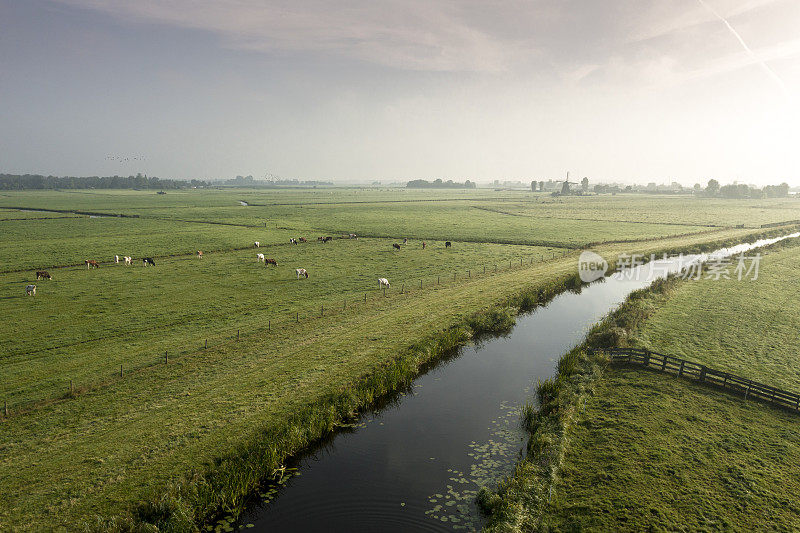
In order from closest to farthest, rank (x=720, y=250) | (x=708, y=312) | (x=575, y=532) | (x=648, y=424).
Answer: (x=575, y=532) → (x=648, y=424) → (x=708, y=312) → (x=720, y=250)

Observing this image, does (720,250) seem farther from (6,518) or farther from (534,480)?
(6,518)

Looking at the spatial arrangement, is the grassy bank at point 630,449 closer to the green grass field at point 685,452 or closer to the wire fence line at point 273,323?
the green grass field at point 685,452

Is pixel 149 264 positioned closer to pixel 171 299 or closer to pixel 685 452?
pixel 171 299

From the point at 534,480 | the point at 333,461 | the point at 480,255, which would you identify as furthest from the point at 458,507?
the point at 480,255

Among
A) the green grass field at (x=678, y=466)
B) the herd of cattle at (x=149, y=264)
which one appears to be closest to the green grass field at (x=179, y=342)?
the herd of cattle at (x=149, y=264)

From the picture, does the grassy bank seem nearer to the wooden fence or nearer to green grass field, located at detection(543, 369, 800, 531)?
green grass field, located at detection(543, 369, 800, 531)

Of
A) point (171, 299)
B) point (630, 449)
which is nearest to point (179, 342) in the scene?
point (171, 299)
